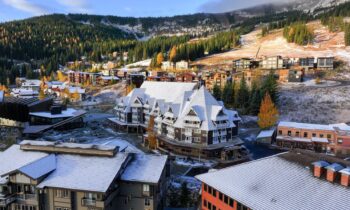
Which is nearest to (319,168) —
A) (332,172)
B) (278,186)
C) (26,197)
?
(332,172)

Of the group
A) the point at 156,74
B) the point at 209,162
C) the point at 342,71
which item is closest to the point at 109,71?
the point at 156,74

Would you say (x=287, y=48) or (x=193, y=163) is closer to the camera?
(x=193, y=163)

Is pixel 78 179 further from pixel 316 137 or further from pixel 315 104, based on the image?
pixel 315 104

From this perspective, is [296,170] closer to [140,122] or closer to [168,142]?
[168,142]

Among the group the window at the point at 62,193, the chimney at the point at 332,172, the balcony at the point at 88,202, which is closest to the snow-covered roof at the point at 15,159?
the window at the point at 62,193

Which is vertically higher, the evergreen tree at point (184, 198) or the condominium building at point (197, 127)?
the condominium building at point (197, 127)

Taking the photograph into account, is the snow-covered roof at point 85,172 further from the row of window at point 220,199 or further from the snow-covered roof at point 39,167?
the row of window at point 220,199
